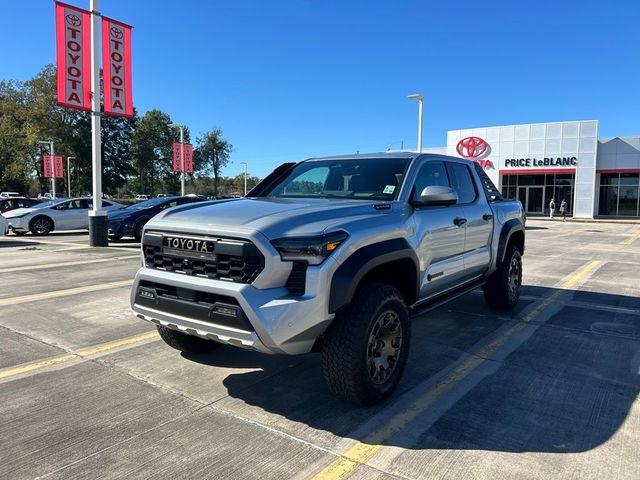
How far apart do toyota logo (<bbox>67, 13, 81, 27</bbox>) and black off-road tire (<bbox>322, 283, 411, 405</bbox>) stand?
519 inches

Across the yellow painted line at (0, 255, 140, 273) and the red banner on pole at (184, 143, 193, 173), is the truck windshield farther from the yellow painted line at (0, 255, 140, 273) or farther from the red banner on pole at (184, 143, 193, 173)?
the red banner on pole at (184, 143, 193, 173)

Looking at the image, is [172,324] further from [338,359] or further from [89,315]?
[89,315]

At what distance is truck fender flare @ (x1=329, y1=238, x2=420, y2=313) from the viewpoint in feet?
10.0

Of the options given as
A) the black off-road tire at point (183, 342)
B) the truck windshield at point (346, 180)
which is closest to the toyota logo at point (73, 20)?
the truck windshield at point (346, 180)

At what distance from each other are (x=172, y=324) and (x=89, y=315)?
3.11 m

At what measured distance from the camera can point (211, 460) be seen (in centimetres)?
277

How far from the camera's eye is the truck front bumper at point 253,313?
291 cm

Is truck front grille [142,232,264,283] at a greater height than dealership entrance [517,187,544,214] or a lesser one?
lesser

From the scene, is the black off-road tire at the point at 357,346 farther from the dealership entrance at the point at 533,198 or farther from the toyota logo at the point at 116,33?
the dealership entrance at the point at 533,198

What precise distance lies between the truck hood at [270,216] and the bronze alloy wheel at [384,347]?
78 cm

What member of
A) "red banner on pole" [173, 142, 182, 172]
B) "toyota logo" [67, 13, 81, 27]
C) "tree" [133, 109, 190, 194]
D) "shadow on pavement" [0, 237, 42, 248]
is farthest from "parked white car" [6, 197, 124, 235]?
"tree" [133, 109, 190, 194]

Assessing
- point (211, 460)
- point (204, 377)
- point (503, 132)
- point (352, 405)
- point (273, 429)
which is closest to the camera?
point (211, 460)

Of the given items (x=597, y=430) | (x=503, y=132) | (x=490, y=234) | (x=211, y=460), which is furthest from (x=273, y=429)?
(x=503, y=132)

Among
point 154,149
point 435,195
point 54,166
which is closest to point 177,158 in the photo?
point 54,166
